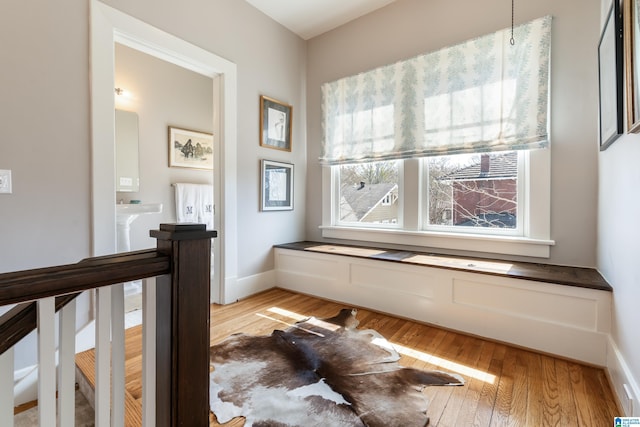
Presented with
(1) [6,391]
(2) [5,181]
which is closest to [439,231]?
(1) [6,391]

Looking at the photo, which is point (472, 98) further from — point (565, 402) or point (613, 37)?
point (565, 402)

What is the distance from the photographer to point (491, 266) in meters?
2.25

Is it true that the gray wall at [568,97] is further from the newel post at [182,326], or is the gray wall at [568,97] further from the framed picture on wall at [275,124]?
the newel post at [182,326]

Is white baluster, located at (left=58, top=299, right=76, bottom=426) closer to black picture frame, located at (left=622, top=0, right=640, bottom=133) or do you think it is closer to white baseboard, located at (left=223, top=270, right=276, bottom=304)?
black picture frame, located at (left=622, top=0, right=640, bottom=133)

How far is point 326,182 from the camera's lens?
347 cm

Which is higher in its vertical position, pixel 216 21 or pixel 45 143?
pixel 216 21

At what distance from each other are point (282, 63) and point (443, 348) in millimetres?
3186

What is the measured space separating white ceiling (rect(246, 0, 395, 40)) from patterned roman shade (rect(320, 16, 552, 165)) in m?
0.65

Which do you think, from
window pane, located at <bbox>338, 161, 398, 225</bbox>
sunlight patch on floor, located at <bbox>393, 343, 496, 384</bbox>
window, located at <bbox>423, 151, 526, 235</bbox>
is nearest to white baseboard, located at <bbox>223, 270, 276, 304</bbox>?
window pane, located at <bbox>338, 161, 398, 225</bbox>

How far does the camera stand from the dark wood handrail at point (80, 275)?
60 centimetres

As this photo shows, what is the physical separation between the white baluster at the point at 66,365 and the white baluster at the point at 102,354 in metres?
0.05

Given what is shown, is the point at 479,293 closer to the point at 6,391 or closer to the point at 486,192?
the point at 486,192

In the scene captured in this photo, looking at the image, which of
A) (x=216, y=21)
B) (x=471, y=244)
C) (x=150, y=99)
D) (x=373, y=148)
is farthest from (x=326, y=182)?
(x=150, y=99)

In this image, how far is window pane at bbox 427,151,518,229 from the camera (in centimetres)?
247
